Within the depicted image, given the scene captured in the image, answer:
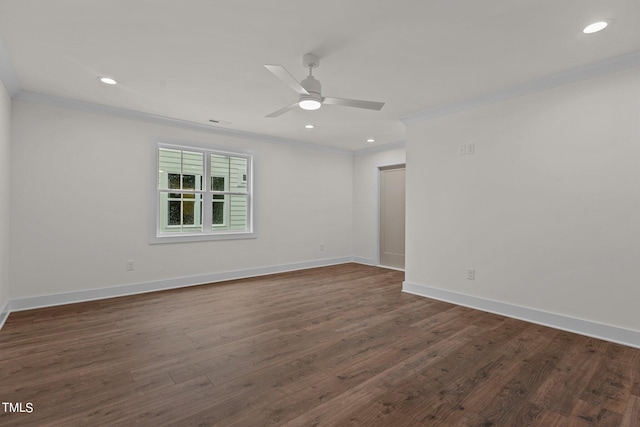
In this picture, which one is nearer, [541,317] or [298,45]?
[298,45]

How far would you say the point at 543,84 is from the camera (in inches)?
124

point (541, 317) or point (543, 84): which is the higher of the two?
point (543, 84)

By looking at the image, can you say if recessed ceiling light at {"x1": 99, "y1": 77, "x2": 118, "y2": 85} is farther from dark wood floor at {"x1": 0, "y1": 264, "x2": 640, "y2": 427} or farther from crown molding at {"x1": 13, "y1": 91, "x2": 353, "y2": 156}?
dark wood floor at {"x1": 0, "y1": 264, "x2": 640, "y2": 427}

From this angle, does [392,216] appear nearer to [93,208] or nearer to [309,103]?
[309,103]

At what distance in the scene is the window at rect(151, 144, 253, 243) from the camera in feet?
15.5

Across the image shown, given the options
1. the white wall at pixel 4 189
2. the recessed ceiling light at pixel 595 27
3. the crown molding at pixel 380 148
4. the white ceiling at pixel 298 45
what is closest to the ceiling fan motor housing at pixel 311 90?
the white ceiling at pixel 298 45

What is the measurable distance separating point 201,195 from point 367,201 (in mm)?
3416

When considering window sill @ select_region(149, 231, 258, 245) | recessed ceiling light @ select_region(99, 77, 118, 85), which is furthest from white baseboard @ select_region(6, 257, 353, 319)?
recessed ceiling light @ select_region(99, 77, 118, 85)

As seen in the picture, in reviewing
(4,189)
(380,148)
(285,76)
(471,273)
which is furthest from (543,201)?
(4,189)

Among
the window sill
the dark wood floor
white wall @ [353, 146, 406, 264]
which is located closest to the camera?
the dark wood floor

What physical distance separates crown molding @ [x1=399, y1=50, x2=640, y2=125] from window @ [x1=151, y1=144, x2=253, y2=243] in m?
3.09

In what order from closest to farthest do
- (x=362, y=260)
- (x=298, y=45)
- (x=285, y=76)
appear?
1. (x=285, y=76)
2. (x=298, y=45)
3. (x=362, y=260)

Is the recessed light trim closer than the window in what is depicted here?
Yes

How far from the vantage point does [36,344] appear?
8.80 feet
